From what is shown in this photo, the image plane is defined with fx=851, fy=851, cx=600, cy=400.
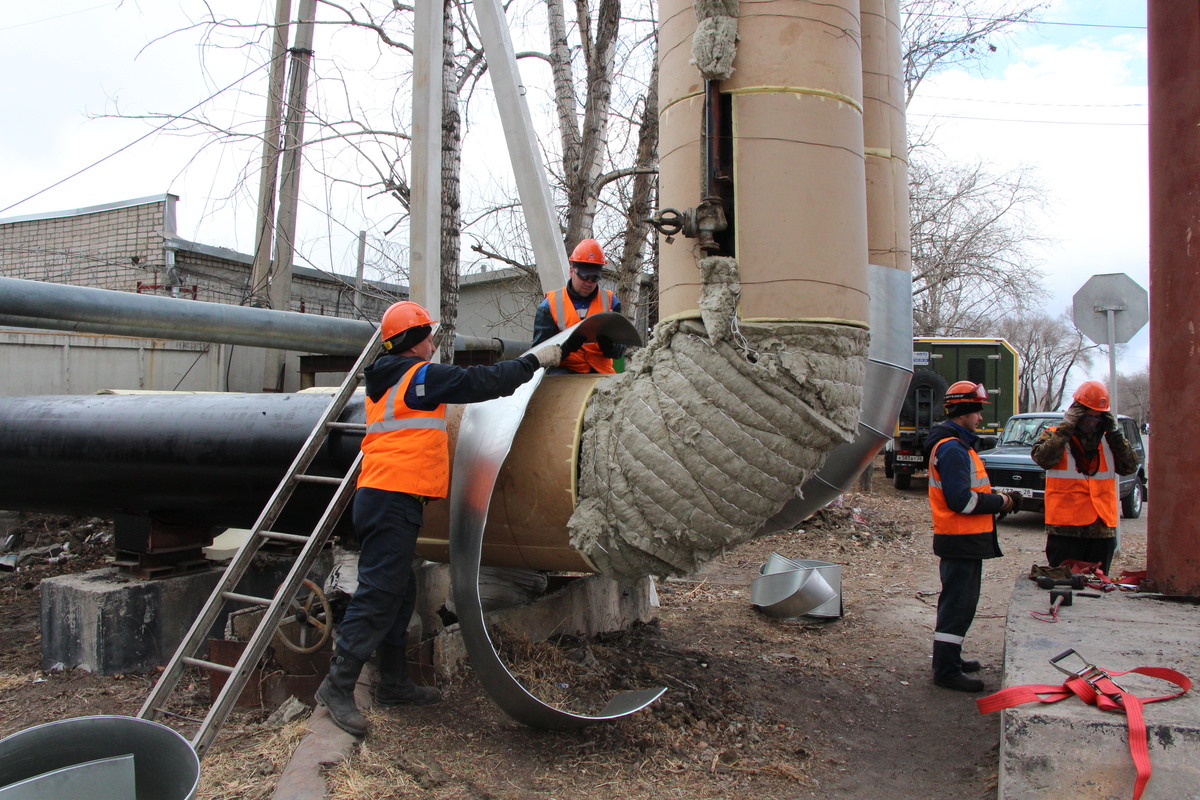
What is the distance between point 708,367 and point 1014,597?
2542mm

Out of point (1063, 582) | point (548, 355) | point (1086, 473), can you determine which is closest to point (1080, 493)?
point (1086, 473)

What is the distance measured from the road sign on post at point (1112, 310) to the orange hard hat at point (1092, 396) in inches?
109

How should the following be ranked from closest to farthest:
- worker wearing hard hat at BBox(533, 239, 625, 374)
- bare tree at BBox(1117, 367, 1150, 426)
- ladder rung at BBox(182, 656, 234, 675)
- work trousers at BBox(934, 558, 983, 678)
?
ladder rung at BBox(182, 656, 234, 675) < worker wearing hard hat at BBox(533, 239, 625, 374) < work trousers at BBox(934, 558, 983, 678) < bare tree at BBox(1117, 367, 1150, 426)

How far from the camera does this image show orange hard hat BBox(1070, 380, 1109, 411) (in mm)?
5510

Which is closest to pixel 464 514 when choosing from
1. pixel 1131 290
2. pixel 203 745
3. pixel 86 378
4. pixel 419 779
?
pixel 419 779

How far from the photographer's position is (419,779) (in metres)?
3.23

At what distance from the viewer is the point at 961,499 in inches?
186

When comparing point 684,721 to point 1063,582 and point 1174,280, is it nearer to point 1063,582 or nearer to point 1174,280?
point 1063,582

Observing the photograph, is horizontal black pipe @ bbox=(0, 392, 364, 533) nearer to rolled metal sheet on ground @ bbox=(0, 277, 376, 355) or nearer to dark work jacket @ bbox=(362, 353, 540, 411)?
rolled metal sheet on ground @ bbox=(0, 277, 376, 355)

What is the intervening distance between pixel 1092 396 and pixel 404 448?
14.7 ft

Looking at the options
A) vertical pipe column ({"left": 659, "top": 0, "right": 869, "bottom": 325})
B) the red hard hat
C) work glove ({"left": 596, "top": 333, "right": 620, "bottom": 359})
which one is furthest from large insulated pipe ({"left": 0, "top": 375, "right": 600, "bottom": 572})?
vertical pipe column ({"left": 659, "top": 0, "right": 869, "bottom": 325})

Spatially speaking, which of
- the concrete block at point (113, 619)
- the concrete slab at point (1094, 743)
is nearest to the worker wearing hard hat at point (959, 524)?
the concrete slab at point (1094, 743)

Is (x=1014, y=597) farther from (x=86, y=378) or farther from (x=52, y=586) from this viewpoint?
(x=86, y=378)

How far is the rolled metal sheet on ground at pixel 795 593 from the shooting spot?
6.18 metres
